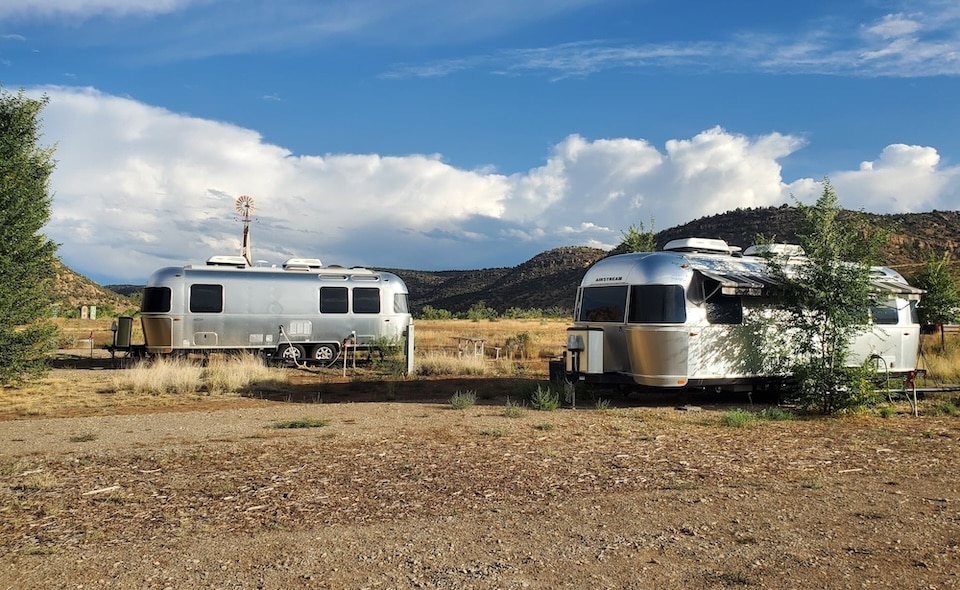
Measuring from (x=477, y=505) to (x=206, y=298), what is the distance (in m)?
15.3

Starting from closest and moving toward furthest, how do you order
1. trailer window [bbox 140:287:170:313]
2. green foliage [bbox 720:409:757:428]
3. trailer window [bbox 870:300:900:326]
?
green foliage [bbox 720:409:757:428]
trailer window [bbox 870:300:900:326]
trailer window [bbox 140:287:170:313]

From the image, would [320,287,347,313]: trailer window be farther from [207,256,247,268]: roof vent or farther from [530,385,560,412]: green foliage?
[530,385,560,412]: green foliage

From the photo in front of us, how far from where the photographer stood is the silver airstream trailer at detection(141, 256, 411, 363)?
1970cm

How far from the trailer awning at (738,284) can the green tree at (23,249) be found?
12.5 metres

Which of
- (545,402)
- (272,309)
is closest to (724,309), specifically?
(545,402)

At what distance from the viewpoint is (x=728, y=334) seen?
13.1 meters

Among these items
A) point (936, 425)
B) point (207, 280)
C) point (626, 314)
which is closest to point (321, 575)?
point (626, 314)

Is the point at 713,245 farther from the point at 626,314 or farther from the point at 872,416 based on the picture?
the point at 872,416

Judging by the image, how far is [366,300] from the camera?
21594 millimetres

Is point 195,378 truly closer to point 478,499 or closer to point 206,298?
point 206,298

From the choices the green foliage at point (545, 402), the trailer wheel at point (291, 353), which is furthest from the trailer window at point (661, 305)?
the trailer wheel at point (291, 353)

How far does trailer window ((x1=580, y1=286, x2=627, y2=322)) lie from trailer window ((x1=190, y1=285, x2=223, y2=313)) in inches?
399

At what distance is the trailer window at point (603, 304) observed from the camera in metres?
13.5

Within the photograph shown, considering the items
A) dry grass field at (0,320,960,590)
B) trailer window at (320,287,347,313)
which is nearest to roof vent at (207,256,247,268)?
trailer window at (320,287,347,313)
